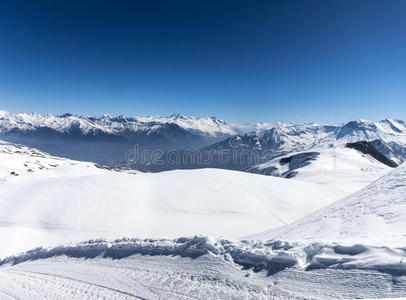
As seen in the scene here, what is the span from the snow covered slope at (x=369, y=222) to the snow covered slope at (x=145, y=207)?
14.7 ft

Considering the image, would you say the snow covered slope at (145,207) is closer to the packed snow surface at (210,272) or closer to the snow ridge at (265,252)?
the snow ridge at (265,252)

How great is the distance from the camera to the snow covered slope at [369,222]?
541 cm

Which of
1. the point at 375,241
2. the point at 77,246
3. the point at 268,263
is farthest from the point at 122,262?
the point at 375,241

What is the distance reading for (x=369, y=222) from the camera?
6.86 metres

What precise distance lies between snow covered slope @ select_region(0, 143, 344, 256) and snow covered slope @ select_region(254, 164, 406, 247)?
449 cm

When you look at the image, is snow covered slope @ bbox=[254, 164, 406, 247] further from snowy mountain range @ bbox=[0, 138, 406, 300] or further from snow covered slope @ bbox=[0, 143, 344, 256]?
snow covered slope @ bbox=[0, 143, 344, 256]

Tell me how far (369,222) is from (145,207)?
12.9 metres

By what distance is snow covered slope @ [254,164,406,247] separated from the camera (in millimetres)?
5414

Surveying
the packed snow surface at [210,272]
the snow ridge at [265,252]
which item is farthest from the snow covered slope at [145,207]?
the packed snow surface at [210,272]

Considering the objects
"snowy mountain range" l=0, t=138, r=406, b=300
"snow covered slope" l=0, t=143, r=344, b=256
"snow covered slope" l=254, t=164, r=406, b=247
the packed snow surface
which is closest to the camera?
the packed snow surface

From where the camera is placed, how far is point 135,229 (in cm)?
1319

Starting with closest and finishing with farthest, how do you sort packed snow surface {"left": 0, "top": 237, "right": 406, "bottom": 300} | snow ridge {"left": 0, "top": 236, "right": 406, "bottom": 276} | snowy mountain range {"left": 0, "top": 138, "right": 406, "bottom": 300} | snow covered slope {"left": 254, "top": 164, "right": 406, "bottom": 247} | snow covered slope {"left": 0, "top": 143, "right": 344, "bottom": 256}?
packed snow surface {"left": 0, "top": 237, "right": 406, "bottom": 300} < snow ridge {"left": 0, "top": 236, "right": 406, "bottom": 276} < snowy mountain range {"left": 0, "top": 138, "right": 406, "bottom": 300} < snow covered slope {"left": 254, "top": 164, "right": 406, "bottom": 247} < snow covered slope {"left": 0, "top": 143, "right": 344, "bottom": 256}

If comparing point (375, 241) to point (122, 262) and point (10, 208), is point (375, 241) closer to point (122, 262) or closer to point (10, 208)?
point (122, 262)

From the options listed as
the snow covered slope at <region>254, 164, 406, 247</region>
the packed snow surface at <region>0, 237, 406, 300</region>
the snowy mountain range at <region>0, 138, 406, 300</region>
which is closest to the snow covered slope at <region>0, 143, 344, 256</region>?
the snowy mountain range at <region>0, 138, 406, 300</region>
